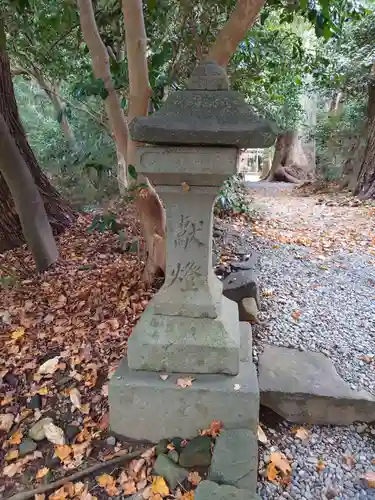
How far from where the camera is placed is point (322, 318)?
9.95 feet

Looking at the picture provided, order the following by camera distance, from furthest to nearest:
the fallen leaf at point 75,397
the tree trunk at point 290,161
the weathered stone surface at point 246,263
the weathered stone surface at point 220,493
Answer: the tree trunk at point 290,161 < the weathered stone surface at point 246,263 < the fallen leaf at point 75,397 < the weathered stone surface at point 220,493

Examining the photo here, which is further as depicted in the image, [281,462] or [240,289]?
[240,289]

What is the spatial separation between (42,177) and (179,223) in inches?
138

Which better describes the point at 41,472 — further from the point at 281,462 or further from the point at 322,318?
the point at 322,318

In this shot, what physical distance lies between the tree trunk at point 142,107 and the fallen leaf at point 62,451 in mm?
1477

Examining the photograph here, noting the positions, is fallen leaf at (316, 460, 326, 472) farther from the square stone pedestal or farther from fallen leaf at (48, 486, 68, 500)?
fallen leaf at (48, 486, 68, 500)

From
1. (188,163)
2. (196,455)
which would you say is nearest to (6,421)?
(196,455)

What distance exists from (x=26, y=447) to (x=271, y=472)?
1.31 meters

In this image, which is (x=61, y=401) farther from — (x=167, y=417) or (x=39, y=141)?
(x=39, y=141)

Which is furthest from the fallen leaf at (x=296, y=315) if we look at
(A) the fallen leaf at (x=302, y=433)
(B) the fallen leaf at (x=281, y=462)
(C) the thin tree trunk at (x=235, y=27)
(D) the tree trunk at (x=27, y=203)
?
(D) the tree trunk at (x=27, y=203)

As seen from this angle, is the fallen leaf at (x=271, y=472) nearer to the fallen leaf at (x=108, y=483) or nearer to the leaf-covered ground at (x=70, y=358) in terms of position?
the leaf-covered ground at (x=70, y=358)

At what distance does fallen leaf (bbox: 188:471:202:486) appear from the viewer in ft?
6.13

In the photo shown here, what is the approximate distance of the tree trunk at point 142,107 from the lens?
2.58 m

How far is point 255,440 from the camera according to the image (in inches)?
75.9
